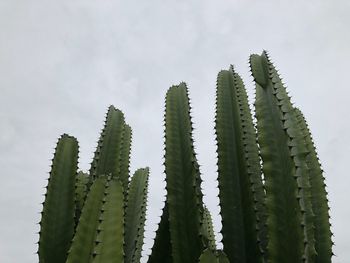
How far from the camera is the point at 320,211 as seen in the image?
2.28m

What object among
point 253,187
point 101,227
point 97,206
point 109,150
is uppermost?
point 109,150

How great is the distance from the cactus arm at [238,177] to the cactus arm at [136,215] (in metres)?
0.53

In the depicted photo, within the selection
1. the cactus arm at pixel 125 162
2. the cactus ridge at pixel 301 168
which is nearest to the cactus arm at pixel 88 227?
the cactus arm at pixel 125 162

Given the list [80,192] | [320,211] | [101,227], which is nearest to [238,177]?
[320,211]

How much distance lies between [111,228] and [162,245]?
43 centimetres

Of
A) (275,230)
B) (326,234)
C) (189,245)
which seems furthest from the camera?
(326,234)

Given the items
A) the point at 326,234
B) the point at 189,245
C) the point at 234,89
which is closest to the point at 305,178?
the point at 326,234

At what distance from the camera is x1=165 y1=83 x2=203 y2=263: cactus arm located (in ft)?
6.89

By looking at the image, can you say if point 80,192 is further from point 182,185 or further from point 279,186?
point 279,186

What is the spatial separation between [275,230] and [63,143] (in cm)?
112

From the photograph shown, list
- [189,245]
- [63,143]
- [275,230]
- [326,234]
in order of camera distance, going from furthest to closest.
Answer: [63,143] < [326,234] < [189,245] < [275,230]

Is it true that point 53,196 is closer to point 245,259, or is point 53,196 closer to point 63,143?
point 63,143

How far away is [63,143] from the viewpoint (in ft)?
8.30

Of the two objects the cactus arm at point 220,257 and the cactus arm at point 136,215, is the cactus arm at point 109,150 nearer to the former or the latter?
the cactus arm at point 136,215
